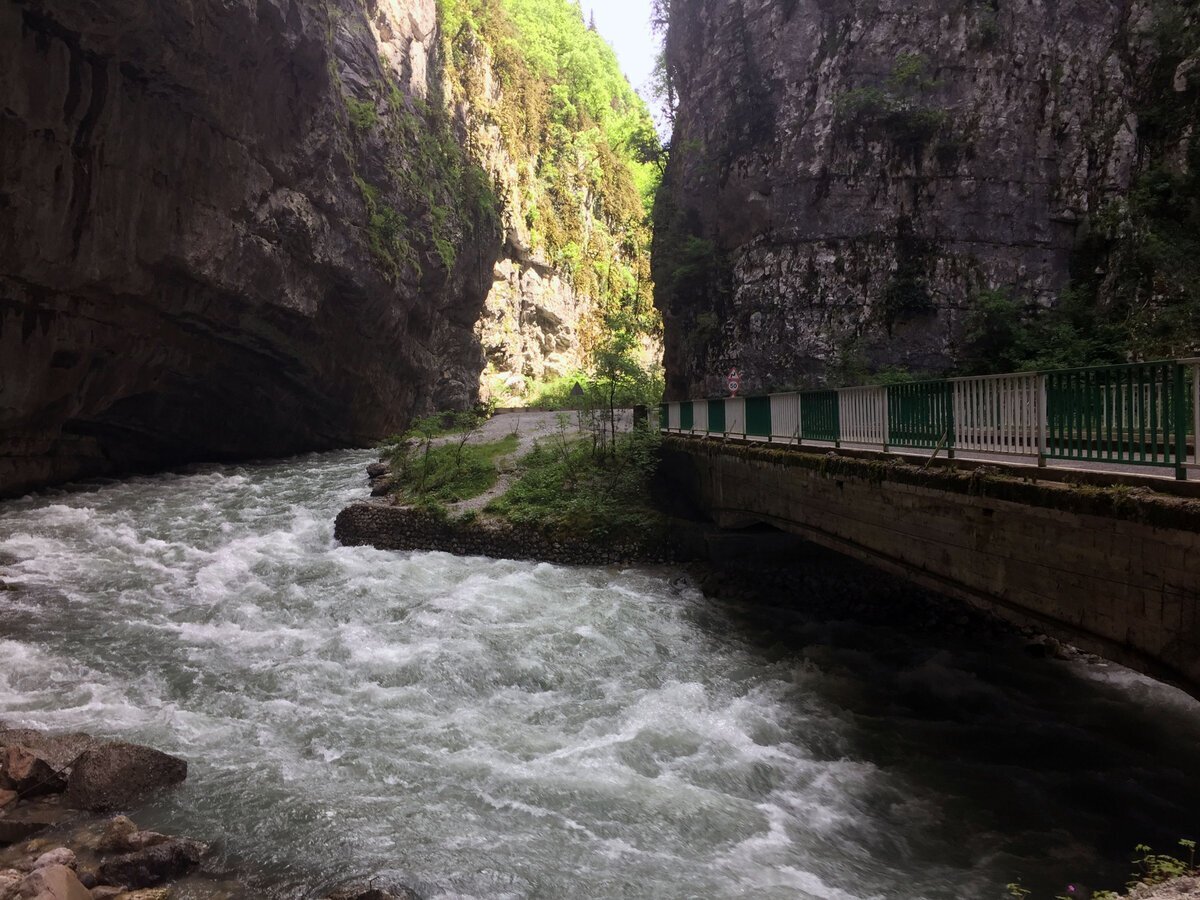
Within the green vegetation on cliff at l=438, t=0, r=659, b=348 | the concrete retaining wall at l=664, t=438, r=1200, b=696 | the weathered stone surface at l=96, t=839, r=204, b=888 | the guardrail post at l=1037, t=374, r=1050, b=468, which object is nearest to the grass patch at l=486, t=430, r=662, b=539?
the concrete retaining wall at l=664, t=438, r=1200, b=696

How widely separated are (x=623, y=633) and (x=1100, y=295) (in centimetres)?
1746

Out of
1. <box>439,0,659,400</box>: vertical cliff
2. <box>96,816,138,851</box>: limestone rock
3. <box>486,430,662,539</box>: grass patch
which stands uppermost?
<box>439,0,659,400</box>: vertical cliff

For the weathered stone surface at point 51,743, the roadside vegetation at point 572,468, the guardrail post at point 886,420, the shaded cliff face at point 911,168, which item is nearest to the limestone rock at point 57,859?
the weathered stone surface at point 51,743

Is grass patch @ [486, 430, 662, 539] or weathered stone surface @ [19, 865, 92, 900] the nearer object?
weathered stone surface @ [19, 865, 92, 900]

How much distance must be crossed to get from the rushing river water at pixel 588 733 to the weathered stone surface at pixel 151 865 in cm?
37

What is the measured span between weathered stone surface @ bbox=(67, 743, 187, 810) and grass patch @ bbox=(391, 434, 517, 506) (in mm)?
10284

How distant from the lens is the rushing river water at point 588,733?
573 cm

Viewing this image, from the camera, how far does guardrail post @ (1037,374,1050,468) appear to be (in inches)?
247

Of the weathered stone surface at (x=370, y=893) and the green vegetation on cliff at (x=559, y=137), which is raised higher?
the green vegetation on cliff at (x=559, y=137)

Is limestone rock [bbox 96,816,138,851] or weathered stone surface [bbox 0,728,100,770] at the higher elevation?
weathered stone surface [bbox 0,728,100,770]

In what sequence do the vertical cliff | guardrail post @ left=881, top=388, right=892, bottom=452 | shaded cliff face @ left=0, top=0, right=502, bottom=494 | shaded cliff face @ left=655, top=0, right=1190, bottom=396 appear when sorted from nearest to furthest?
guardrail post @ left=881, top=388, right=892, bottom=452, shaded cliff face @ left=0, top=0, right=502, bottom=494, shaded cliff face @ left=655, top=0, right=1190, bottom=396, the vertical cliff

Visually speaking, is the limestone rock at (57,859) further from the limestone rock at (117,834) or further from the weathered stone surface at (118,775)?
the weathered stone surface at (118,775)

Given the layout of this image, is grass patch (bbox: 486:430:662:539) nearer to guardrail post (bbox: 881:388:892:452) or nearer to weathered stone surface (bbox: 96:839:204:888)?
guardrail post (bbox: 881:388:892:452)

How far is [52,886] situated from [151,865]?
867mm
